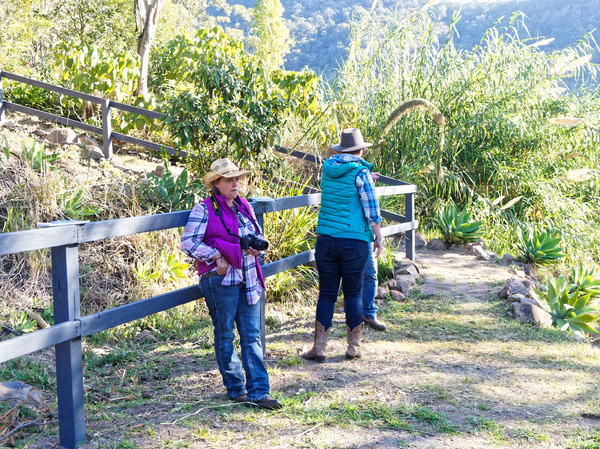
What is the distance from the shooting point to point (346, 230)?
187 inches

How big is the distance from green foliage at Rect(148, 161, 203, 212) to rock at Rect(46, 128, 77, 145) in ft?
12.6

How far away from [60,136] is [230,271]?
762 centimetres

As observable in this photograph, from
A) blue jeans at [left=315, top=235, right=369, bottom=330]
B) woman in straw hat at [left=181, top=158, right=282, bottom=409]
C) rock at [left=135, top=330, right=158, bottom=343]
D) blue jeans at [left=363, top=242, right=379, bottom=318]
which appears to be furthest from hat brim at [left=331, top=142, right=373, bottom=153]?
rock at [left=135, top=330, right=158, bottom=343]

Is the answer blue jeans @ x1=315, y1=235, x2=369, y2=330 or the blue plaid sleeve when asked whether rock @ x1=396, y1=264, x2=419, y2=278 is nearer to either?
blue jeans @ x1=315, y1=235, x2=369, y2=330

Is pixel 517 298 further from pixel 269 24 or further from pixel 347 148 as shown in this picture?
pixel 269 24

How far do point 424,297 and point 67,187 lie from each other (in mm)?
4394

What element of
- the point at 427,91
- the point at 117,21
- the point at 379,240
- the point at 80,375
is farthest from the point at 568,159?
the point at 117,21

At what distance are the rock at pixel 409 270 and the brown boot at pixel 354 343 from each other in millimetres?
2659

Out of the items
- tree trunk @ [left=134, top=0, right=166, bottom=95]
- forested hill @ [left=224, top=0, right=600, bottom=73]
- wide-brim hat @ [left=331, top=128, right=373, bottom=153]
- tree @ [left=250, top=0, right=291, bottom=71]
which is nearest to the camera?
wide-brim hat @ [left=331, top=128, right=373, bottom=153]

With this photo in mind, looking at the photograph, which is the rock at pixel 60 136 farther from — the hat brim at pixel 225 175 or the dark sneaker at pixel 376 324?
the hat brim at pixel 225 175

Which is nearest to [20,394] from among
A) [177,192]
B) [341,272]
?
[341,272]

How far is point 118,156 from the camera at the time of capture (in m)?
10.9

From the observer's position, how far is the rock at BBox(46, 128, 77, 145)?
10305 mm

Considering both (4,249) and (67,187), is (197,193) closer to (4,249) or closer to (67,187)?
(67,187)
